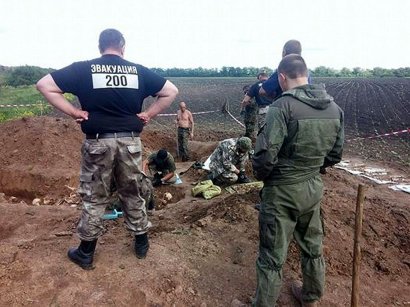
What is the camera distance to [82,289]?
3223 millimetres

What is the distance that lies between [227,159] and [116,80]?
4690 millimetres

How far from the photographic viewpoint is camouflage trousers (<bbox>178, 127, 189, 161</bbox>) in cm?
1073

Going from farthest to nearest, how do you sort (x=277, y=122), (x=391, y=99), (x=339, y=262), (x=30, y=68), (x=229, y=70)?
(x=229, y=70)
(x=30, y=68)
(x=391, y=99)
(x=339, y=262)
(x=277, y=122)

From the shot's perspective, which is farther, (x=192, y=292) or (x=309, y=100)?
(x=192, y=292)

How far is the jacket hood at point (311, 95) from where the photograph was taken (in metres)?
2.79

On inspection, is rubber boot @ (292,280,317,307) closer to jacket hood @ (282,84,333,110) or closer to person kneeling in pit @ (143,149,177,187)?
jacket hood @ (282,84,333,110)

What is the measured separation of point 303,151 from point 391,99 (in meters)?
24.5

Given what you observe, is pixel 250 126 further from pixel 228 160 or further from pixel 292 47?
pixel 292 47

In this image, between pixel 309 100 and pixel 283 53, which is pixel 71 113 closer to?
pixel 309 100

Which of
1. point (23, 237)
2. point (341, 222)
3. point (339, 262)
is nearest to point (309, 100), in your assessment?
point (339, 262)

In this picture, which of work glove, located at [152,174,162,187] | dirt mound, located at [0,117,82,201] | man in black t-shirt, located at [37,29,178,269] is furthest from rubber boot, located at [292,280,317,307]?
dirt mound, located at [0,117,82,201]

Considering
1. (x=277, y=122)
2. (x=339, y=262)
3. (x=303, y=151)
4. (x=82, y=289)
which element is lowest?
(x=339, y=262)

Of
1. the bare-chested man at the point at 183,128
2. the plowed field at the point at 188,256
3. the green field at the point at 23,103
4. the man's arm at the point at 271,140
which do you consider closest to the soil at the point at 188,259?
the plowed field at the point at 188,256

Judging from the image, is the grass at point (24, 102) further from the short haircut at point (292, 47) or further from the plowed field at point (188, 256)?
the short haircut at point (292, 47)
